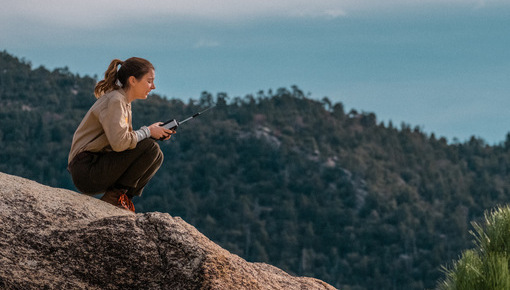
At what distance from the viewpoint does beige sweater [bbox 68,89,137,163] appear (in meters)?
→ 5.95

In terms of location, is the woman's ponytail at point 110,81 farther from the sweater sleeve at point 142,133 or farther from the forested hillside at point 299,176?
the forested hillside at point 299,176

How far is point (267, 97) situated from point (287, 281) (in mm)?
103887

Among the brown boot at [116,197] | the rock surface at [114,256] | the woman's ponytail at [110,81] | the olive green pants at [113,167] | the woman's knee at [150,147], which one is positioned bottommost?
the rock surface at [114,256]

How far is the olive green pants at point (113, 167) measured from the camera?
20.2ft

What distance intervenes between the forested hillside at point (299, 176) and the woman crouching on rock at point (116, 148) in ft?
254

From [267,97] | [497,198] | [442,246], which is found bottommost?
[442,246]

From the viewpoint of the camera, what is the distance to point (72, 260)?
5191mm

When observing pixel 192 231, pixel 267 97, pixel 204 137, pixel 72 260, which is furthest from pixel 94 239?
pixel 267 97

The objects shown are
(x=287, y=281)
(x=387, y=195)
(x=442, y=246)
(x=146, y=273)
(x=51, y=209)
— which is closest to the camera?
(x=146, y=273)

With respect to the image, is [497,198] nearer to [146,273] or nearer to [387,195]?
[387,195]

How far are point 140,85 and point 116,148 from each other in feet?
1.92

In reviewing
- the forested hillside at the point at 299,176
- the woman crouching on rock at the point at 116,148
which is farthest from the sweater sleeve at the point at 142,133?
the forested hillside at the point at 299,176

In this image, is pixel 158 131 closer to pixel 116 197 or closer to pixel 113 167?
pixel 113 167

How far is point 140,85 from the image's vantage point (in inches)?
248
